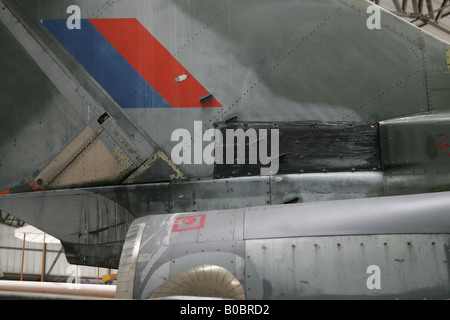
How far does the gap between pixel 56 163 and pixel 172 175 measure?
1124 millimetres

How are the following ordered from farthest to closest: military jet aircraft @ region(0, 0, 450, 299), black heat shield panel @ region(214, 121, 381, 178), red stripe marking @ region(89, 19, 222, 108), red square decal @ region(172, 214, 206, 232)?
red stripe marking @ region(89, 19, 222, 108) < black heat shield panel @ region(214, 121, 381, 178) < military jet aircraft @ region(0, 0, 450, 299) < red square decal @ region(172, 214, 206, 232)

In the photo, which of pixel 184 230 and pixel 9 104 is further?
pixel 9 104

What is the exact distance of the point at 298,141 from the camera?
163 inches

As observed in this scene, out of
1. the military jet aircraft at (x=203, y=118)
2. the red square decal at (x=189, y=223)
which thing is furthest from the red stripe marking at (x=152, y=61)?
the red square decal at (x=189, y=223)

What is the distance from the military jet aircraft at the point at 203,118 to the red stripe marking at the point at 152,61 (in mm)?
13

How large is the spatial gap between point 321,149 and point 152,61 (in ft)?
5.73

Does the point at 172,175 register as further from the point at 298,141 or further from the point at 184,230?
the point at 298,141

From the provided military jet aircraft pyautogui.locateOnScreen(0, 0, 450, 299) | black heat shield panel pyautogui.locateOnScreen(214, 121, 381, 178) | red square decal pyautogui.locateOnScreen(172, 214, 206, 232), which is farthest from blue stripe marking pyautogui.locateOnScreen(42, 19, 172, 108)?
red square decal pyautogui.locateOnScreen(172, 214, 206, 232)

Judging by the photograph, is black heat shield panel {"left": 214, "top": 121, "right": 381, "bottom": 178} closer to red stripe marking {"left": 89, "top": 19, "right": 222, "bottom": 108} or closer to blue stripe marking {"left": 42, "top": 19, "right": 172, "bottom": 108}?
red stripe marking {"left": 89, "top": 19, "right": 222, "bottom": 108}

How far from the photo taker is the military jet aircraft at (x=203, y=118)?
12.7ft

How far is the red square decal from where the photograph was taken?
363 cm

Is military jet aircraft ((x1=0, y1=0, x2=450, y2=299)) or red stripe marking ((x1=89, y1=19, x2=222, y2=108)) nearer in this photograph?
military jet aircraft ((x1=0, y1=0, x2=450, y2=299))

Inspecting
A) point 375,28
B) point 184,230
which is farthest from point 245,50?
point 184,230

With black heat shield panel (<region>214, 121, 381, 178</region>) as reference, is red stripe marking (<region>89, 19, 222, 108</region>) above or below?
above
